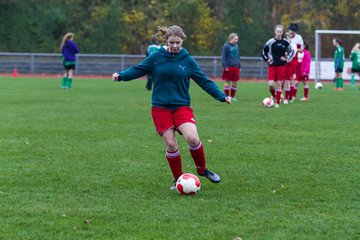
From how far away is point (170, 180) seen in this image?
8.74 metres

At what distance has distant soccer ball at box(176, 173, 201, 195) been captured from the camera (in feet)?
25.5

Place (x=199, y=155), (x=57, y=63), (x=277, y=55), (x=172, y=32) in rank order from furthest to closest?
(x=57, y=63) → (x=277, y=55) → (x=199, y=155) → (x=172, y=32)

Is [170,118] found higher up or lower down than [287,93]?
higher up

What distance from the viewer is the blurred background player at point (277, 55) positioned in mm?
19422

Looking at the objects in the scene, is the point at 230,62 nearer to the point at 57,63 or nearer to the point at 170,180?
the point at 170,180

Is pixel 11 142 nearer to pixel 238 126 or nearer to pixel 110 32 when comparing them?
pixel 238 126

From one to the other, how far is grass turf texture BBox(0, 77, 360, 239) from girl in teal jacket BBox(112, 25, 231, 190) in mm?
501

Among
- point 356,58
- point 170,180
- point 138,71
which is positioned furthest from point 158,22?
point 138,71

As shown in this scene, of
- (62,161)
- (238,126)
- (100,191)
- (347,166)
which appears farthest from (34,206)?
(238,126)

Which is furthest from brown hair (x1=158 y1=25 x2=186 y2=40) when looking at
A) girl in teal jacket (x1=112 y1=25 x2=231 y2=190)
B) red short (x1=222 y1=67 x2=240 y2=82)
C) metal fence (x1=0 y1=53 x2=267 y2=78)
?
metal fence (x1=0 y1=53 x2=267 y2=78)

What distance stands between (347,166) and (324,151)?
1.44m

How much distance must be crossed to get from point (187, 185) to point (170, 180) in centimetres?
99

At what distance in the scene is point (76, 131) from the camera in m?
13.6

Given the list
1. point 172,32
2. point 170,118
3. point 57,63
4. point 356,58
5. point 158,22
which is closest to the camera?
point 172,32
